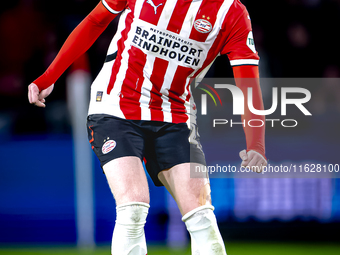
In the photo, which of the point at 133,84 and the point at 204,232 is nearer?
the point at 204,232

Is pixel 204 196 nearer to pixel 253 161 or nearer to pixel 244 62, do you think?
pixel 253 161

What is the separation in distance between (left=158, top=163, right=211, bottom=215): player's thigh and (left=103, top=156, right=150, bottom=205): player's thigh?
0.54 ft

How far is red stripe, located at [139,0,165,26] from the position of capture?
225 centimetres

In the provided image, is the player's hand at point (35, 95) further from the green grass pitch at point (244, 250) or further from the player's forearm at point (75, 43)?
the green grass pitch at point (244, 250)

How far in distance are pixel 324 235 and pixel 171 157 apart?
2375 mm

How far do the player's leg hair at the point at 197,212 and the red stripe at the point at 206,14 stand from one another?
0.60m

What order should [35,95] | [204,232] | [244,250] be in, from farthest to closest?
[244,250]
[35,95]
[204,232]

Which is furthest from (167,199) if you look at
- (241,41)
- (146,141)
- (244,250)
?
(241,41)

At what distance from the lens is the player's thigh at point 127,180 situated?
205 cm

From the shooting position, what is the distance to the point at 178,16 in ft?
7.43

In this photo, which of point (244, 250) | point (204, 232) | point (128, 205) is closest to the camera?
point (128, 205)

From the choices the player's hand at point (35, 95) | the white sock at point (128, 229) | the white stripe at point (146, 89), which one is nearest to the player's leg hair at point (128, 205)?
the white sock at point (128, 229)

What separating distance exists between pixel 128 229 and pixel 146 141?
453mm

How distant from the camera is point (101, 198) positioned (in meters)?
4.04
